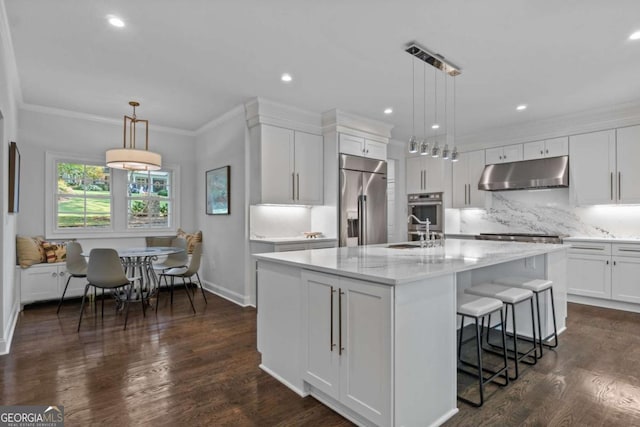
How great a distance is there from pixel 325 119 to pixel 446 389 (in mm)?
3934

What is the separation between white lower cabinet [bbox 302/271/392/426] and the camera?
1772mm

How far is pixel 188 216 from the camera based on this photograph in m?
6.01

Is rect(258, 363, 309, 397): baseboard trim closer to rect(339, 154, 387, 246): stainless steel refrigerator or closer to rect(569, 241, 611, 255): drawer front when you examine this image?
rect(339, 154, 387, 246): stainless steel refrigerator

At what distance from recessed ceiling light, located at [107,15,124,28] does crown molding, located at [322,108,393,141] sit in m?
2.78

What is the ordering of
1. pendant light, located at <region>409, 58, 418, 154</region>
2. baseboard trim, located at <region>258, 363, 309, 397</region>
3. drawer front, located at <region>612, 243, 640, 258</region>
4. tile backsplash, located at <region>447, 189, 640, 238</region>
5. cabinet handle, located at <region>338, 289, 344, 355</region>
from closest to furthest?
cabinet handle, located at <region>338, 289, 344, 355</region> → baseboard trim, located at <region>258, 363, 309, 397</region> → pendant light, located at <region>409, 58, 418, 154</region> → drawer front, located at <region>612, 243, 640, 258</region> → tile backsplash, located at <region>447, 189, 640, 238</region>

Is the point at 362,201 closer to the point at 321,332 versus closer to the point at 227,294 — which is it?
the point at 227,294

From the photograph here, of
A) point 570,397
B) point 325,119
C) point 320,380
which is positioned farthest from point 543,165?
point 320,380

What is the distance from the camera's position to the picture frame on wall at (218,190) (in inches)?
197

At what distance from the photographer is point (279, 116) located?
461 cm

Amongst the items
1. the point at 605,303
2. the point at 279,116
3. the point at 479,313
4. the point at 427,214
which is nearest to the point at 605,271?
the point at 605,303

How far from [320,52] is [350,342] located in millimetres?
2475

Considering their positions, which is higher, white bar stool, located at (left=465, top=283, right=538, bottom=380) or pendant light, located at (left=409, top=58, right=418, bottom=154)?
Result: pendant light, located at (left=409, top=58, right=418, bottom=154)

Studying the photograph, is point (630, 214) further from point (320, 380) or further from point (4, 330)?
point (4, 330)

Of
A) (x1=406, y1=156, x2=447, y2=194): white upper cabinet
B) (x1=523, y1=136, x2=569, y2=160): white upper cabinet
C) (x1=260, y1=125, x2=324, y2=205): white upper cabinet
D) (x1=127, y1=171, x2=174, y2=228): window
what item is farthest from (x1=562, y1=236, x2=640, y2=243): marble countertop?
(x1=127, y1=171, x2=174, y2=228): window
